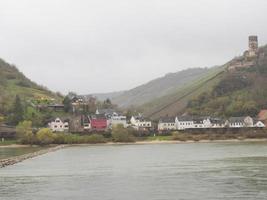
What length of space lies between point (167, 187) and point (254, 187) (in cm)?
701

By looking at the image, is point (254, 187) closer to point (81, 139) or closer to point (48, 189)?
point (48, 189)

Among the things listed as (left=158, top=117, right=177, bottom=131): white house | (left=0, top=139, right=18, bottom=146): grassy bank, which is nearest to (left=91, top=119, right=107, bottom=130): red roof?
(left=158, top=117, right=177, bottom=131): white house

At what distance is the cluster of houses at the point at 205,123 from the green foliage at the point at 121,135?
23.7 m

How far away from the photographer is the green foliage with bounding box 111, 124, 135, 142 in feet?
488

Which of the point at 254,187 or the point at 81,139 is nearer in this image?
the point at 254,187

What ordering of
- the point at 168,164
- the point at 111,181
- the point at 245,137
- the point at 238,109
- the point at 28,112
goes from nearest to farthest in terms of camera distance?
the point at 111,181, the point at 168,164, the point at 245,137, the point at 28,112, the point at 238,109

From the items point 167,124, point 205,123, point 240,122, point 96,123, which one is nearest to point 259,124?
point 240,122

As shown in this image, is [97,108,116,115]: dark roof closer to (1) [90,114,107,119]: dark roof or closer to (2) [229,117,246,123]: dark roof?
(1) [90,114,107,119]: dark roof

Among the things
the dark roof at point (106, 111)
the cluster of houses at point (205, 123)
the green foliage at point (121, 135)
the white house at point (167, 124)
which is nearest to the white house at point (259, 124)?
the cluster of houses at point (205, 123)

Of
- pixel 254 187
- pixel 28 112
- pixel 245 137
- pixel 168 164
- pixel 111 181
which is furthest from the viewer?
pixel 28 112

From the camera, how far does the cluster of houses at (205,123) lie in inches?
6845

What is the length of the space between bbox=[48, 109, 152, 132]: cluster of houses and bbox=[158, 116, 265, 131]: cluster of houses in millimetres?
6378

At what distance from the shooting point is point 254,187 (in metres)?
45.7

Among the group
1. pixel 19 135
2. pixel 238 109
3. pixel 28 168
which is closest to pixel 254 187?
pixel 28 168
